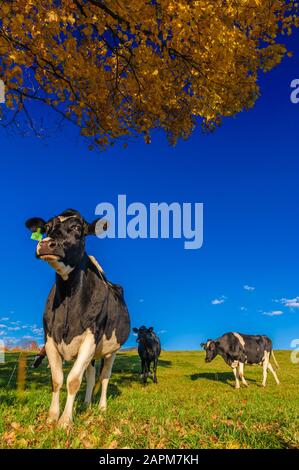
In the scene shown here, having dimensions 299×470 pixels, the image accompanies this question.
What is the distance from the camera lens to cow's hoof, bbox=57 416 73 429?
4.90m

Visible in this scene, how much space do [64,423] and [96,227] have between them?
2.55m

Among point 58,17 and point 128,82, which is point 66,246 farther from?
point 128,82

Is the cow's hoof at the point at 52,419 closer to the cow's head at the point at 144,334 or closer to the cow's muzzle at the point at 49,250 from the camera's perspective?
the cow's muzzle at the point at 49,250

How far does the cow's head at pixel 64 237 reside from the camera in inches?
202

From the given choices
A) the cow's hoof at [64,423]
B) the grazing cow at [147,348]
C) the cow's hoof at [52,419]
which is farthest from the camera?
the grazing cow at [147,348]

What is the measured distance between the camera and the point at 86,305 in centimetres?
566

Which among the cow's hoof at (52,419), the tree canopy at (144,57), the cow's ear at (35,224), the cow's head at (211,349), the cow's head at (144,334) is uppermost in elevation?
the tree canopy at (144,57)

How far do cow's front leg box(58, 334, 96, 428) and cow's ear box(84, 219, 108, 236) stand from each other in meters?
1.44

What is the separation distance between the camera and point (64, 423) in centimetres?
497

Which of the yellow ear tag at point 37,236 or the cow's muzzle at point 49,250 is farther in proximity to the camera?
the yellow ear tag at point 37,236

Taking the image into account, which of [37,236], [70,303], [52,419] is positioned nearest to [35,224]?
[37,236]

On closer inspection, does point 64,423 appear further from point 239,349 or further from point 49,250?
point 239,349

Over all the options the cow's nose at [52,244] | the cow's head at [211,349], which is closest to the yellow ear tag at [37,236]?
the cow's nose at [52,244]
